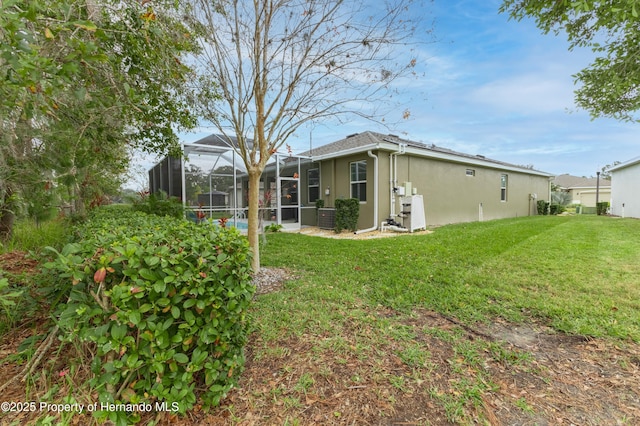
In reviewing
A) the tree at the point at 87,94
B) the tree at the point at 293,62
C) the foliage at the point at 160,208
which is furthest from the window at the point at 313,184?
the tree at the point at 87,94

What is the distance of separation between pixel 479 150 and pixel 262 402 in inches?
765

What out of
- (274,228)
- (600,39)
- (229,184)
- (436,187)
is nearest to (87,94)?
(274,228)

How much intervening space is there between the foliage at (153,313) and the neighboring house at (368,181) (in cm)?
646

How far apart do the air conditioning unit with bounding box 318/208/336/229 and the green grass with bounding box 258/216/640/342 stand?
365 centimetres

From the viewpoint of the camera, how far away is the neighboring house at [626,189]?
15.4 meters

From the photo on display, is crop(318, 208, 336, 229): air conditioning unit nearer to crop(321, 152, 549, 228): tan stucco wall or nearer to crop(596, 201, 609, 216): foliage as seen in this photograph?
crop(321, 152, 549, 228): tan stucco wall

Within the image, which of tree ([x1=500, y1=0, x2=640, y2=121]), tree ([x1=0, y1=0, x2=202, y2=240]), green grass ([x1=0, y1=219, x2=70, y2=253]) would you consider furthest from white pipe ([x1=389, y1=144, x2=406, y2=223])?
green grass ([x1=0, y1=219, x2=70, y2=253])

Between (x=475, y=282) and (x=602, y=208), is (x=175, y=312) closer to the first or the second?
(x=475, y=282)

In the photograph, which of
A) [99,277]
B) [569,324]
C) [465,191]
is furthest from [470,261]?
[465,191]

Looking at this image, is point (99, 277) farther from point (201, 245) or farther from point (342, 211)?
point (342, 211)

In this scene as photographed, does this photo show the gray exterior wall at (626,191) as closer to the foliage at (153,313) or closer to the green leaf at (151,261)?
the foliage at (153,313)

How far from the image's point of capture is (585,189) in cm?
3525

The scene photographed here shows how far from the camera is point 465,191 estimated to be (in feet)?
44.7

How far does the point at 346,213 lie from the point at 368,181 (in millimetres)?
1430
